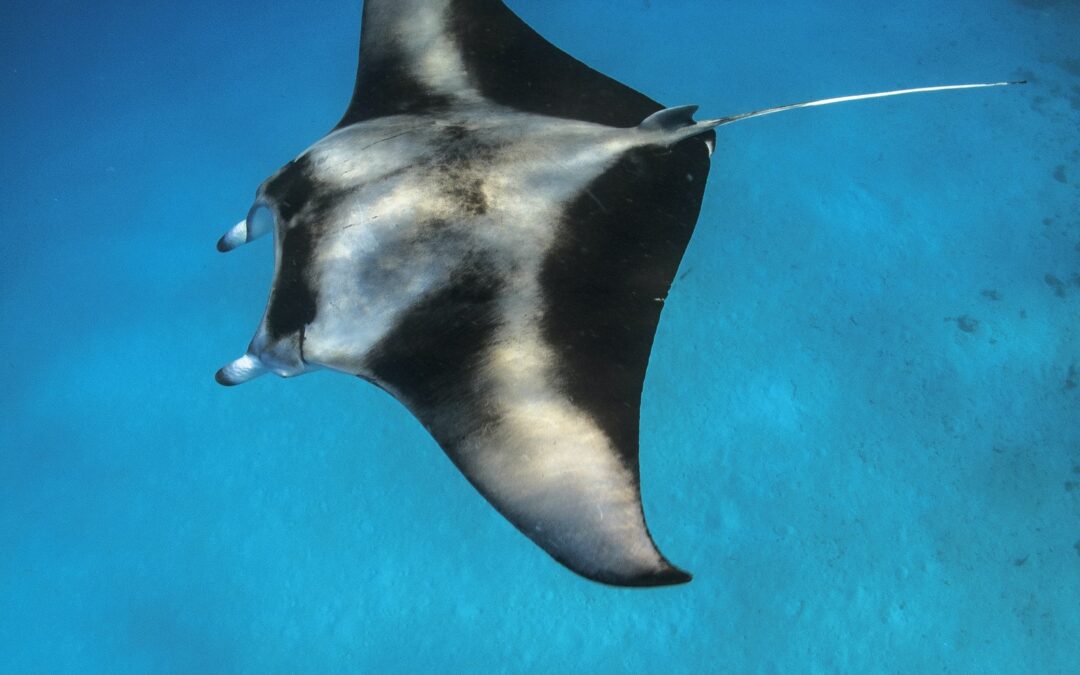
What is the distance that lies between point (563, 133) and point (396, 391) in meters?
1.12

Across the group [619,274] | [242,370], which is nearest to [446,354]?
[619,274]

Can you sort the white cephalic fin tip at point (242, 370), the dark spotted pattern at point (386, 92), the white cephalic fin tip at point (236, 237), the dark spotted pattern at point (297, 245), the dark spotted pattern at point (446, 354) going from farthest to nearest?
the white cephalic fin tip at point (236, 237), the dark spotted pattern at point (386, 92), the white cephalic fin tip at point (242, 370), the dark spotted pattern at point (297, 245), the dark spotted pattern at point (446, 354)

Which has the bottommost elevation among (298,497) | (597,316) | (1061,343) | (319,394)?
(298,497)

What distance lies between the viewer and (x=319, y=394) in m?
4.89

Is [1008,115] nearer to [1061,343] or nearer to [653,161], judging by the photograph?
[1061,343]

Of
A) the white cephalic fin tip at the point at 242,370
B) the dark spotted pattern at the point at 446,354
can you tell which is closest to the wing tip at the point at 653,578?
the dark spotted pattern at the point at 446,354

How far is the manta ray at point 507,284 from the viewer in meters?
1.70

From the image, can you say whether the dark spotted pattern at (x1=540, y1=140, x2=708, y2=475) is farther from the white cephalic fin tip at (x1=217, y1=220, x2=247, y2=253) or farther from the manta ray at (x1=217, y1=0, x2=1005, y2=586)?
the white cephalic fin tip at (x1=217, y1=220, x2=247, y2=253)

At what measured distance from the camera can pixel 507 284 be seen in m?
2.07

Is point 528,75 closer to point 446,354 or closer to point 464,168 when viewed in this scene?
point 464,168

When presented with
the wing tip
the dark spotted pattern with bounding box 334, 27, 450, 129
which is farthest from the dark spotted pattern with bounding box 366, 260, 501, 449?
the dark spotted pattern with bounding box 334, 27, 450, 129

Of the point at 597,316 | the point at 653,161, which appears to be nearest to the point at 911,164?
the point at 653,161

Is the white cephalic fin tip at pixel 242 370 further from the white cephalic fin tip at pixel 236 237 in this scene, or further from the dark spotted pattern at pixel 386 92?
the dark spotted pattern at pixel 386 92

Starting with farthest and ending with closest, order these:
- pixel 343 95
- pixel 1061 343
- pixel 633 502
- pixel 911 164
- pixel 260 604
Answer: pixel 343 95
pixel 911 164
pixel 1061 343
pixel 260 604
pixel 633 502
